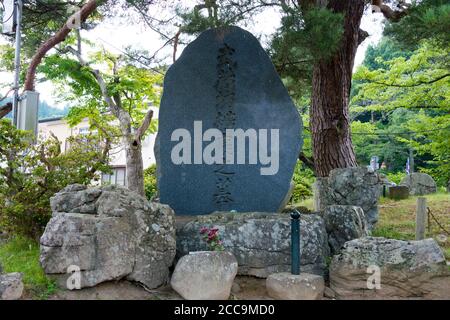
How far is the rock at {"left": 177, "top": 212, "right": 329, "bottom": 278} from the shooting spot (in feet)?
14.5

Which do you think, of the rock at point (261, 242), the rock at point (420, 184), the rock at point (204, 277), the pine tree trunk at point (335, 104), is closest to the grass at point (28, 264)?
the rock at point (204, 277)

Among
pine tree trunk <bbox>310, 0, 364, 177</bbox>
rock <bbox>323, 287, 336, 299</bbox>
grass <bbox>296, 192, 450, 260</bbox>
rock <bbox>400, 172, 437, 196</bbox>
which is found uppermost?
pine tree trunk <bbox>310, 0, 364, 177</bbox>

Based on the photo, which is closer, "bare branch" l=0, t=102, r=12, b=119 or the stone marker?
the stone marker

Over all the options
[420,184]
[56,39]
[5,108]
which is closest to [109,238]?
[5,108]

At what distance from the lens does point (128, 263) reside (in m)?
3.82

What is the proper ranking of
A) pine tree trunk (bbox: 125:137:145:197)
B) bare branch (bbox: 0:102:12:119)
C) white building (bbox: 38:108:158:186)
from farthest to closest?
white building (bbox: 38:108:158:186) → pine tree trunk (bbox: 125:137:145:197) → bare branch (bbox: 0:102:12:119)

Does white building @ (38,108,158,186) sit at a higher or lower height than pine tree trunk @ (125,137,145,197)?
higher

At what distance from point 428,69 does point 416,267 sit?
8675 mm

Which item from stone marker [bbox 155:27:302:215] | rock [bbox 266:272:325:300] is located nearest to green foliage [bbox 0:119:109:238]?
stone marker [bbox 155:27:302:215]

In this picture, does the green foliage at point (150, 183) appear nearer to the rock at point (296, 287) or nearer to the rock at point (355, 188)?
the rock at point (355, 188)

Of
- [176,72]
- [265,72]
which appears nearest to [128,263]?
[176,72]

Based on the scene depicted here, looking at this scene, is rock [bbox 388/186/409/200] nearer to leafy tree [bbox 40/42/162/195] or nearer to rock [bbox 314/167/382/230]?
rock [bbox 314/167/382/230]

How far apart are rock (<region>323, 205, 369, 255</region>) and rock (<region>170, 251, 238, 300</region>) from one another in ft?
5.75
